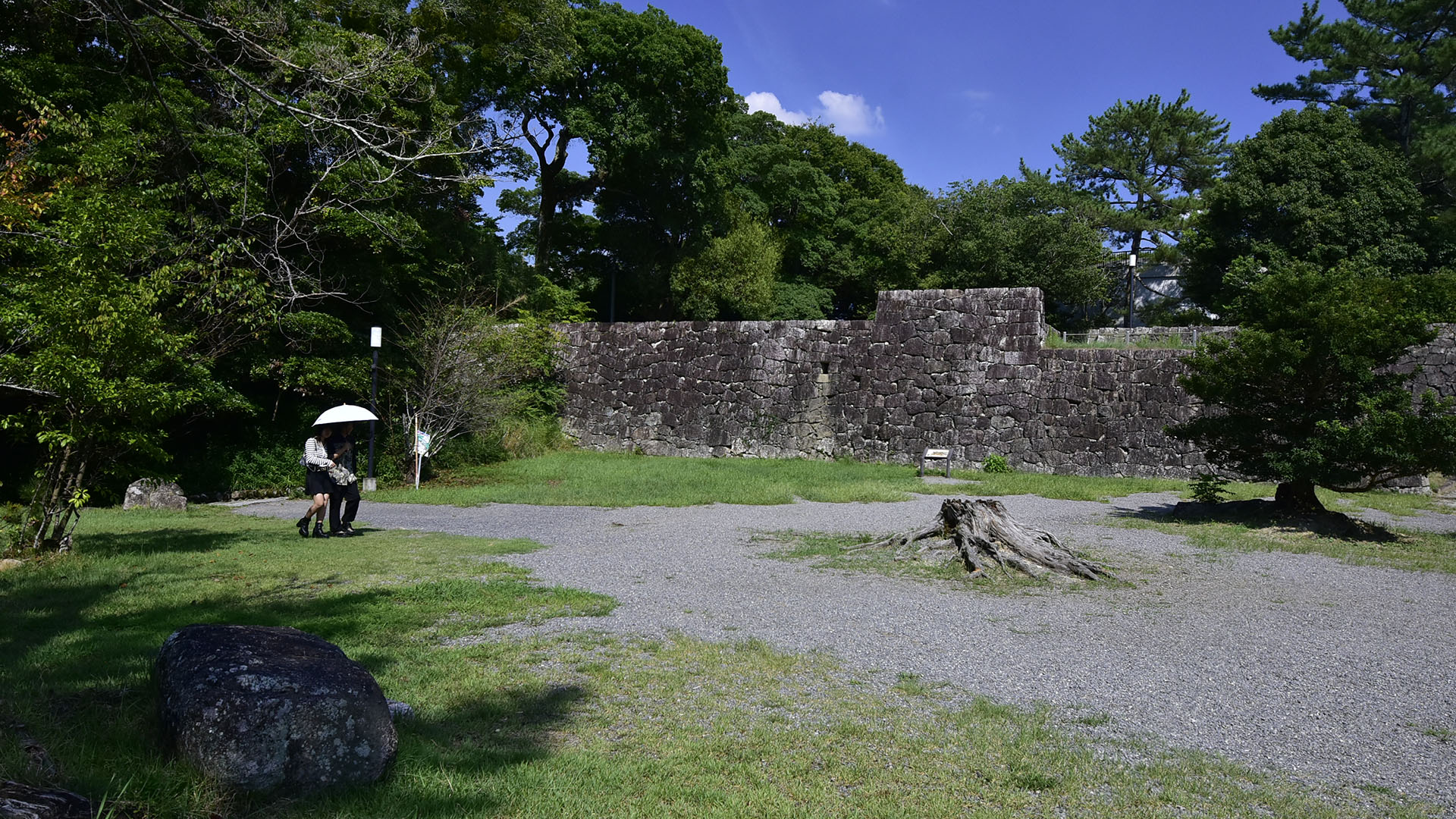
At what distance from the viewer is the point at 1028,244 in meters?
30.8

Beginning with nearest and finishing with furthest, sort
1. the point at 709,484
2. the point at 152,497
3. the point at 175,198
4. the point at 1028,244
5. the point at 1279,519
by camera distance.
Result: the point at 1279,519
the point at 152,497
the point at 175,198
the point at 709,484
the point at 1028,244

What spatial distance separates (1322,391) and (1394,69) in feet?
82.4

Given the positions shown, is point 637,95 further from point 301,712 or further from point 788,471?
point 301,712

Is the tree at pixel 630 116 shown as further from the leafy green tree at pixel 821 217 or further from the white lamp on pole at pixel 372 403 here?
the white lamp on pole at pixel 372 403

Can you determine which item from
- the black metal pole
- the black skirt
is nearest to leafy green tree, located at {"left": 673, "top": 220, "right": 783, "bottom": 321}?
the black metal pole

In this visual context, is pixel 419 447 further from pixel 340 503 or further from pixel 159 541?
pixel 159 541

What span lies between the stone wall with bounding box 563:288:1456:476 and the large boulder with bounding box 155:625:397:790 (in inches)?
626

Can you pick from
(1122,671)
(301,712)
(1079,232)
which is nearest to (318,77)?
(301,712)

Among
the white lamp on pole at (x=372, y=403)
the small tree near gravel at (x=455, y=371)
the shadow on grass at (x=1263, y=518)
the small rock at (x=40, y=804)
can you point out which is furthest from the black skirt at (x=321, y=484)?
the shadow on grass at (x=1263, y=518)

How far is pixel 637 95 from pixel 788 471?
47.9ft

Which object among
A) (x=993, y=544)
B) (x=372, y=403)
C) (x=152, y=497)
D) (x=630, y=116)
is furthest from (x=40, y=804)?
(x=630, y=116)

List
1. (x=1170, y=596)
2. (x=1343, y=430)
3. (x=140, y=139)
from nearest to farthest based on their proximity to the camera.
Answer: (x=1170, y=596) → (x=1343, y=430) → (x=140, y=139)

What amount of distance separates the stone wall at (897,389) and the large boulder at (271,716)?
52.2 feet

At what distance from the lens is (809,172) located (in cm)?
3406
